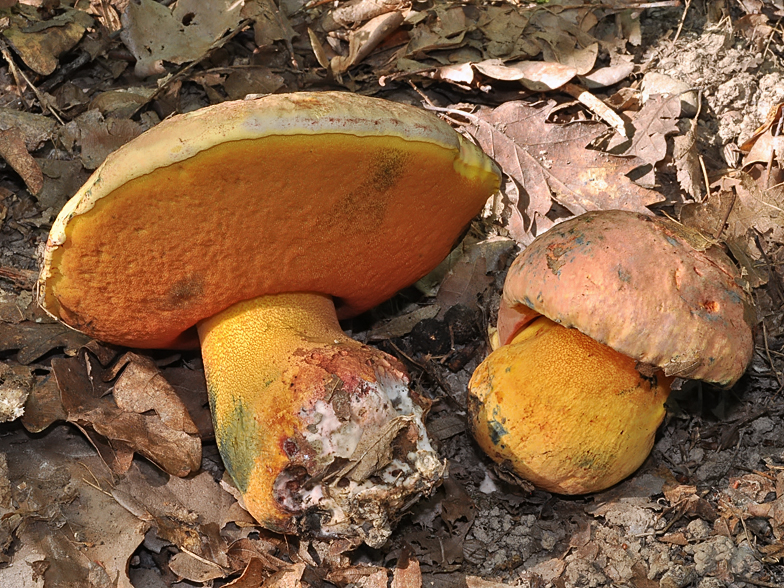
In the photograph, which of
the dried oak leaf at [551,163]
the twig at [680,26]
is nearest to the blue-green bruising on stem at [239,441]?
the dried oak leaf at [551,163]

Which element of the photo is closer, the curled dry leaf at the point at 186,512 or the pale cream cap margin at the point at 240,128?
the pale cream cap margin at the point at 240,128

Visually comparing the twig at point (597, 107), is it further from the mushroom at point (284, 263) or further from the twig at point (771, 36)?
the mushroom at point (284, 263)

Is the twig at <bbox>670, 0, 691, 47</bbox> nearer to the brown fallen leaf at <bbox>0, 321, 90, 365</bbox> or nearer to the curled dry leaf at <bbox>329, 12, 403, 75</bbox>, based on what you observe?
the curled dry leaf at <bbox>329, 12, 403, 75</bbox>

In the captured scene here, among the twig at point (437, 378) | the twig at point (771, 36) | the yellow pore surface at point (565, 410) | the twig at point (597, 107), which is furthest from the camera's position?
the twig at point (771, 36)

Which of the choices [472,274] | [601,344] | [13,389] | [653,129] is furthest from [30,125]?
[653,129]

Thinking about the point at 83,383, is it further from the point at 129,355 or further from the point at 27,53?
the point at 27,53
